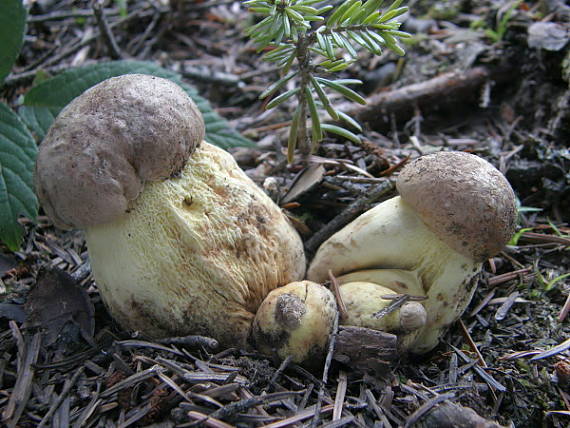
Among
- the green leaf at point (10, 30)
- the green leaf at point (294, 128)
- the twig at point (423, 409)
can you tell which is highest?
the green leaf at point (10, 30)

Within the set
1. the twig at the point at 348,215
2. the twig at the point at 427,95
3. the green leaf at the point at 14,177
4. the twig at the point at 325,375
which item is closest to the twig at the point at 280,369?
the twig at the point at 325,375

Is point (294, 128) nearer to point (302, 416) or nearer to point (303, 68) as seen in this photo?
point (303, 68)

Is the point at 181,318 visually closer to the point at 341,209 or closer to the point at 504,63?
the point at 341,209

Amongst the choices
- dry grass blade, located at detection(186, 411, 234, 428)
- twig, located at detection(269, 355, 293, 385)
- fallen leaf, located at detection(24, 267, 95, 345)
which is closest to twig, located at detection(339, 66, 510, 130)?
twig, located at detection(269, 355, 293, 385)

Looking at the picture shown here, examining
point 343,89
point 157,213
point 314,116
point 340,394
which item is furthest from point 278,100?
point 340,394

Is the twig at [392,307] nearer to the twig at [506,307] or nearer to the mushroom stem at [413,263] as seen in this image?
the mushroom stem at [413,263]

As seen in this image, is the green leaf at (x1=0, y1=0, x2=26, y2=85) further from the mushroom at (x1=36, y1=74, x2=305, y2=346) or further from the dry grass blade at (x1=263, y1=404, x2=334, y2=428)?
the dry grass blade at (x1=263, y1=404, x2=334, y2=428)
